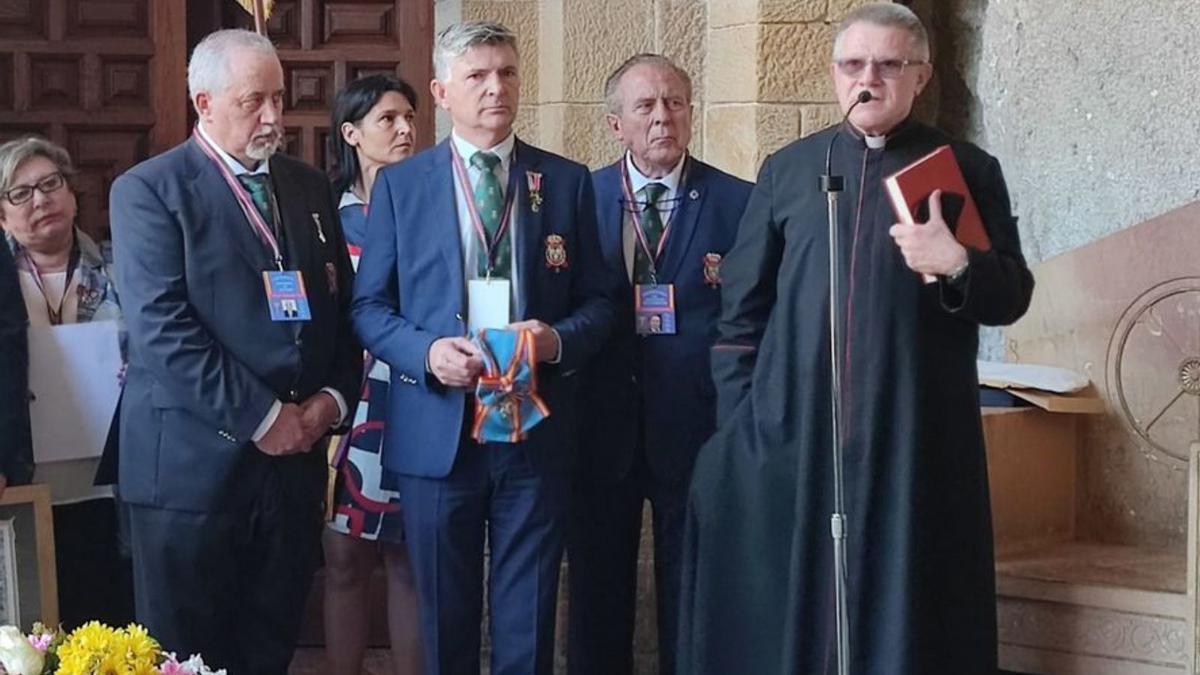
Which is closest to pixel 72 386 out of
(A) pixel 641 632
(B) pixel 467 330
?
(B) pixel 467 330

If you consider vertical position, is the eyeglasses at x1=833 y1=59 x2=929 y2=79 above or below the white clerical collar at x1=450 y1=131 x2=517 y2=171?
above

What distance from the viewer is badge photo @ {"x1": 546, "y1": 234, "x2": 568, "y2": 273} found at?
3.82 m

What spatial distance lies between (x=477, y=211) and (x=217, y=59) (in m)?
0.62

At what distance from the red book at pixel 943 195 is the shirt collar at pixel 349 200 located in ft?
5.09

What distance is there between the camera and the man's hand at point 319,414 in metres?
3.68

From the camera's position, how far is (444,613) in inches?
148

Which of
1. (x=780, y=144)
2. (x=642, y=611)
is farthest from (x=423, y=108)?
(x=642, y=611)

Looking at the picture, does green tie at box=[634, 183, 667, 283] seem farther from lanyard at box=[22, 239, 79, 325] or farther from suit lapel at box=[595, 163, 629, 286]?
lanyard at box=[22, 239, 79, 325]

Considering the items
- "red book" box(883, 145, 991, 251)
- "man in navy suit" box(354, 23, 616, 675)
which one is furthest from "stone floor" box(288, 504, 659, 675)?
"red book" box(883, 145, 991, 251)

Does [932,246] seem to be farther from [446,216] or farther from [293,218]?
[293,218]

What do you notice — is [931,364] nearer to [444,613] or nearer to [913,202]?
[913,202]

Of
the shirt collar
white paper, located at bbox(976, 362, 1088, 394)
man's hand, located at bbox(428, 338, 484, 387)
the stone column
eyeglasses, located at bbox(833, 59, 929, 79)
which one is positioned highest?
the stone column

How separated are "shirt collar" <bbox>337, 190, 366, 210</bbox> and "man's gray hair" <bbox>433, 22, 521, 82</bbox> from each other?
2.24 ft

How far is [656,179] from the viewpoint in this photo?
418cm
